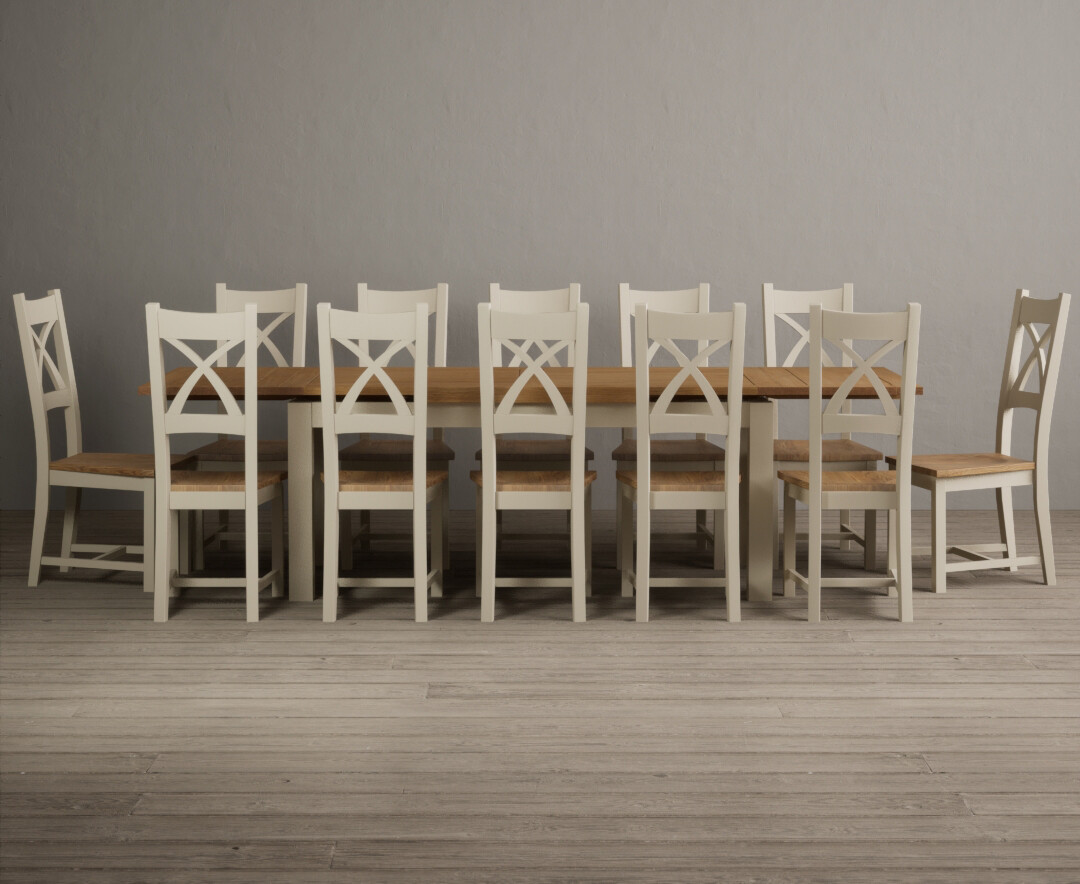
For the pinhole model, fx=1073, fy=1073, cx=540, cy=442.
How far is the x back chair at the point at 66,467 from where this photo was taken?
4082 millimetres

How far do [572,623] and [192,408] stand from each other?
251cm

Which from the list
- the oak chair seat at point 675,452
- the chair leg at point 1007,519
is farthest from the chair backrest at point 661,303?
the chair leg at point 1007,519

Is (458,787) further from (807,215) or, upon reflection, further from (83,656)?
(807,215)

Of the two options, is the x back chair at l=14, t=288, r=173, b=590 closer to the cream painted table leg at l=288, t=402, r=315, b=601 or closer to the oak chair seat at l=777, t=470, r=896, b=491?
the cream painted table leg at l=288, t=402, r=315, b=601

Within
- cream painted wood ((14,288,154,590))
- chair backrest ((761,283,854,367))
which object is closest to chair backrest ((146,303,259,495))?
cream painted wood ((14,288,154,590))

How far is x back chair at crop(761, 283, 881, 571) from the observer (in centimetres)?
428

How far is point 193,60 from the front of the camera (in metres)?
5.65

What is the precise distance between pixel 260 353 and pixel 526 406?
7.70 ft

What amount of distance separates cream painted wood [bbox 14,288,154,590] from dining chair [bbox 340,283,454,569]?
80 centimetres

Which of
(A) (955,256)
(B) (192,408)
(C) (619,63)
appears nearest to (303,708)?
(B) (192,408)

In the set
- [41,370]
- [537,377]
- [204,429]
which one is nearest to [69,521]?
[41,370]

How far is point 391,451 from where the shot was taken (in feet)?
14.8

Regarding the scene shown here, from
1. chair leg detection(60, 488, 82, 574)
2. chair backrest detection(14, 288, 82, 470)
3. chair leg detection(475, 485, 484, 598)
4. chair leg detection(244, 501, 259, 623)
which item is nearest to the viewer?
chair leg detection(244, 501, 259, 623)

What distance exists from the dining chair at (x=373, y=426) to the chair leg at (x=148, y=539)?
73 cm
